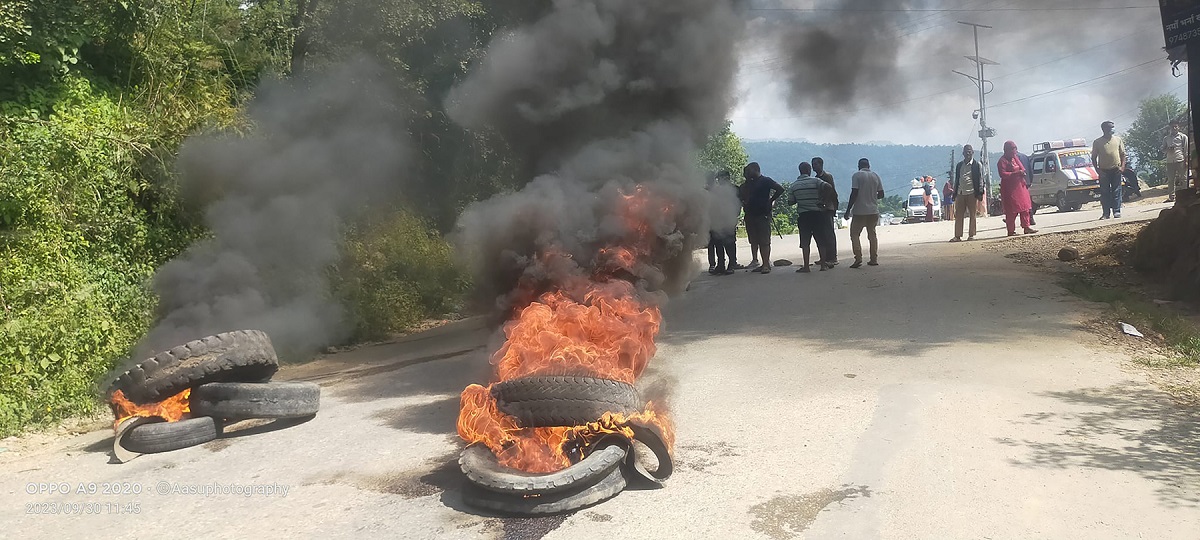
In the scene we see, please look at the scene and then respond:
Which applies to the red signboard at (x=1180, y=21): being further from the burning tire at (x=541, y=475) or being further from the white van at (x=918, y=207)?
the white van at (x=918, y=207)

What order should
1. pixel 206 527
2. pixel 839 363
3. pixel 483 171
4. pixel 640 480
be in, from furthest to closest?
pixel 483 171 → pixel 839 363 → pixel 640 480 → pixel 206 527

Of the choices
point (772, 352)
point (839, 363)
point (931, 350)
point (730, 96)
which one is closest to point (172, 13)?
point (730, 96)

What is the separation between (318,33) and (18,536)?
9063 millimetres

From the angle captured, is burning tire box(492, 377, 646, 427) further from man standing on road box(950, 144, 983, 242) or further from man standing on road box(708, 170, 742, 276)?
man standing on road box(950, 144, 983, 242)

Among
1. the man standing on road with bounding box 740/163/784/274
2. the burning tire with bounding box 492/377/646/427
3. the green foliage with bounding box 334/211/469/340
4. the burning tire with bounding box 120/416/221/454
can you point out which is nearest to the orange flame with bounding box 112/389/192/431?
the burning tire with bounding box 120/416/221/454

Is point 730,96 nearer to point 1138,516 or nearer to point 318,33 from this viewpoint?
point 1138,516

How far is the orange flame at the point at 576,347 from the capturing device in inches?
187

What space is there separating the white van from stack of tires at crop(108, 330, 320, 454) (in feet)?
105

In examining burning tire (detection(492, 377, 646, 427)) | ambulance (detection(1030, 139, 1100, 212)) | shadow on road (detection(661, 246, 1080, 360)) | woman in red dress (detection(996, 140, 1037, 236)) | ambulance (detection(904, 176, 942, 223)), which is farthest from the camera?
ambulance (detection(904, 176, 942, 223))

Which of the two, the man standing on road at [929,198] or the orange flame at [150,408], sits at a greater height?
the man standing on road at [929,198]

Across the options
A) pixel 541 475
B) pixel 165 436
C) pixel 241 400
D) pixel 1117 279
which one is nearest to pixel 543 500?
pixel 541 475

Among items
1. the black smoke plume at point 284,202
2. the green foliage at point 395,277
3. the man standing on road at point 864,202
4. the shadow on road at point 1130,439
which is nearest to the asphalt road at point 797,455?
the shadow on road at point 1130,439

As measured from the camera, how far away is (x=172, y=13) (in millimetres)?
9258

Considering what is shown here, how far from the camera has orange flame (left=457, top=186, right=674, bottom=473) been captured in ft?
15.6
